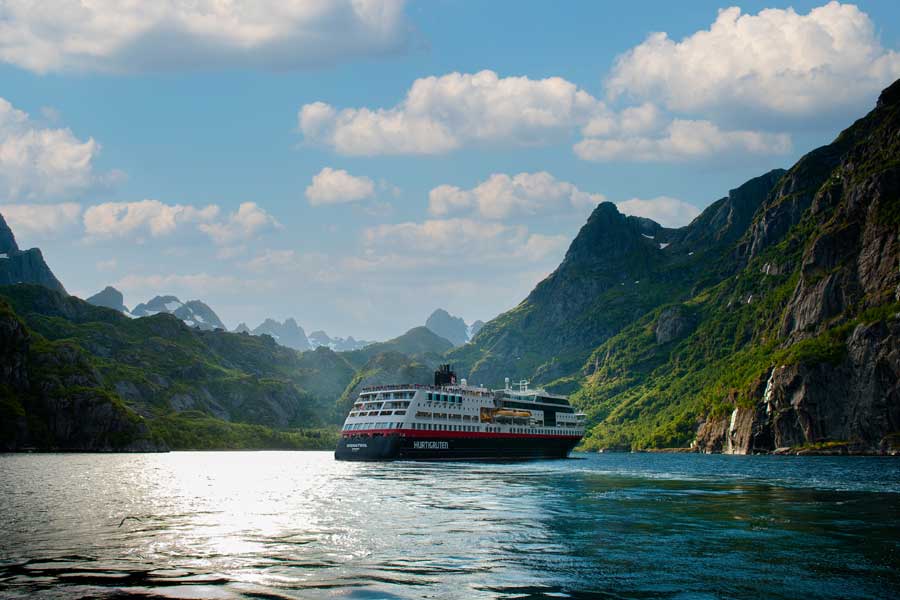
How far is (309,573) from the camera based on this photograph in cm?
3622

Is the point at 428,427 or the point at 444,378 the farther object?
the point at 444,378

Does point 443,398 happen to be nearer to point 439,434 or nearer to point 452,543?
→ point 439,434

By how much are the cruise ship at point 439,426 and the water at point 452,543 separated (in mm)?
65947

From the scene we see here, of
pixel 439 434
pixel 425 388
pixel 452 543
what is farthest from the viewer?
pixel 425 388

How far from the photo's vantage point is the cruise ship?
493 feet

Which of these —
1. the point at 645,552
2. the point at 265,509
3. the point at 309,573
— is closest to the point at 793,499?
the point at 645,552

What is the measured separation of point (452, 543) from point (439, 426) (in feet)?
369

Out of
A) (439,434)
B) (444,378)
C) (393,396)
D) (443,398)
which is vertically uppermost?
(444,378)

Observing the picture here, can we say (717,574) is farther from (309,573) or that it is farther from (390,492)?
(390,492)

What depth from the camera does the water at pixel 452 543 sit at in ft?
109

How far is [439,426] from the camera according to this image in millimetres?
157125

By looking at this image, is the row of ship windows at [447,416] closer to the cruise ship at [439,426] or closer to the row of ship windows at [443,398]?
the cruise ship at [439,426]

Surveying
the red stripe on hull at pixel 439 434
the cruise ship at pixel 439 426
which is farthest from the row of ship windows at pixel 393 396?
the red stripe on hull at pixel 439 434

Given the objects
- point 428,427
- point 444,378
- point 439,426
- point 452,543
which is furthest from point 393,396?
point 452,543
